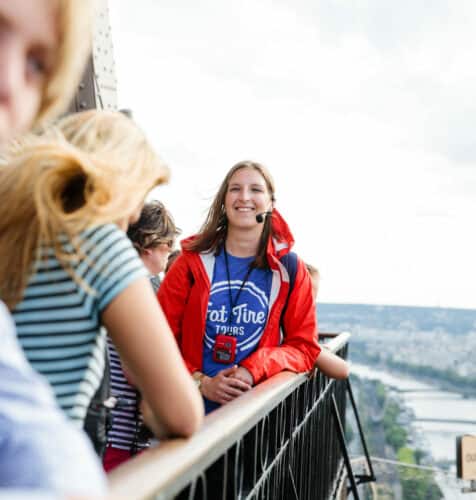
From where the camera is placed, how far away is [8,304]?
105 centimetres

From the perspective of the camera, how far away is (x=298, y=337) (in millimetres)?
2828

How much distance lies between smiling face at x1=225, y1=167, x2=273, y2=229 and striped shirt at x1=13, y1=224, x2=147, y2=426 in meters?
2.09

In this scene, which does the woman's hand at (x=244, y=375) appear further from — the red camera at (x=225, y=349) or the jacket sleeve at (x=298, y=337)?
the red camera at (x=225, y=349)

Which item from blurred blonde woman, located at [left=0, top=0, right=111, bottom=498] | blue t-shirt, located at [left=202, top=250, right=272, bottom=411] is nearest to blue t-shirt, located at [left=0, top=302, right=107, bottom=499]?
blurred blonde woman, located at [left=0, top=0, right=111, bottom=498]

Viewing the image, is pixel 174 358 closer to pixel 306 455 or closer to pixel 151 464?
pixel 151 464

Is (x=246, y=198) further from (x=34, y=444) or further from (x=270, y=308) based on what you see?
(x=34, y=444)

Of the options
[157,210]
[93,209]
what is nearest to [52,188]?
[93,209]

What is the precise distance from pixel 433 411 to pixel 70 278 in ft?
206

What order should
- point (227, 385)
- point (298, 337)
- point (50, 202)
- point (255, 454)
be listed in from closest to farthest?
point (50, 202)
point (255, 454)
point (227, 385)
point (298, 337)

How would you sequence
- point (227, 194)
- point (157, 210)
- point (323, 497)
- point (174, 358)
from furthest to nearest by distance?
point (323, 497), point (227, 194), point (157, 210), point (174, 358)

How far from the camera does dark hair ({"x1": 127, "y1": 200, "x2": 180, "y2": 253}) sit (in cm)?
292

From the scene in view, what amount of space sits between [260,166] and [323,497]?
261 cm

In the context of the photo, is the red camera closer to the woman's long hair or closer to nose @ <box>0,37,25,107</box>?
the woman's long hair

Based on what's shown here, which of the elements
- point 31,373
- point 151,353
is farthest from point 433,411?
point 31,373
